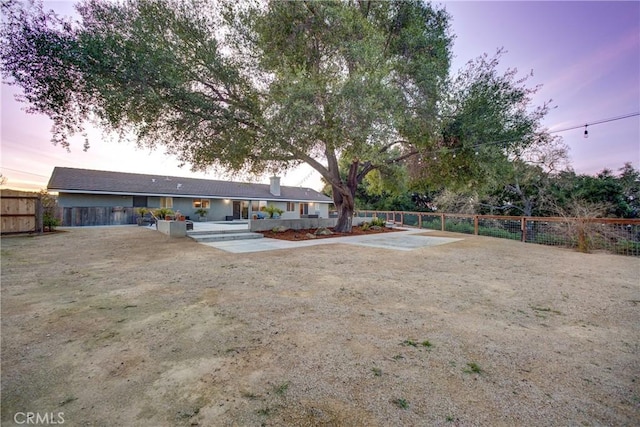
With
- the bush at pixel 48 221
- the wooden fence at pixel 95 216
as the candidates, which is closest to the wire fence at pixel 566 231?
the bush at pixel 48 221

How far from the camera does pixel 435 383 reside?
1.94 m

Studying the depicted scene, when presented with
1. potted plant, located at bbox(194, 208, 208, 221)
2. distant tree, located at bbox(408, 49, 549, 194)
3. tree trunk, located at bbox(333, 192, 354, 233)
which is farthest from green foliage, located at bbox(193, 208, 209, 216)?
distant tree, located at bbox(408, 49, 549, 194)

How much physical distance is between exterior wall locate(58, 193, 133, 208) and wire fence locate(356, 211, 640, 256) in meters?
21.4

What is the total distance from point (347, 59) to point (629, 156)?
58.7 feet

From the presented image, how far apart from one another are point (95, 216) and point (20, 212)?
22.6ft

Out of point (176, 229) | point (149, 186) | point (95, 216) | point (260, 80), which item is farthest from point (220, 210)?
point (260, 80)

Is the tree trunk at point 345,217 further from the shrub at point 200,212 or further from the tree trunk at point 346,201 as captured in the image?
the shrub at point 200,212

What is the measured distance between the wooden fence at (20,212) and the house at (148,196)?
5951mm

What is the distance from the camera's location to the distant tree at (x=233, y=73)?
A: 7195mm

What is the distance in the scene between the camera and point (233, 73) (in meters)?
8.74

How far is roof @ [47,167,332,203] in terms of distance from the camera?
641 inches

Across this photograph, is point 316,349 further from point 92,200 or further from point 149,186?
point 149,186

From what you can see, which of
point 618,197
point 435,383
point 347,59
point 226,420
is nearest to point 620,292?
point 435,383

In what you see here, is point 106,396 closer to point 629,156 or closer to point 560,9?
point 560,9
